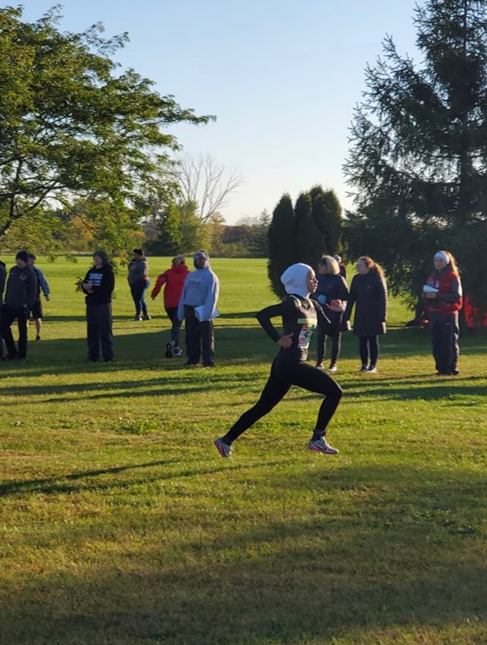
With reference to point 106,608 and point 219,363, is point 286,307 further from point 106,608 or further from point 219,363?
point 219,363

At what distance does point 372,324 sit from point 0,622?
12.9 meters

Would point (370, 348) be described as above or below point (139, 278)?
below

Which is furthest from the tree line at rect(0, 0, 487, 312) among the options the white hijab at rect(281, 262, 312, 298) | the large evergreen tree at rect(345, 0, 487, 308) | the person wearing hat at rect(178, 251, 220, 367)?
the white hijab at rect(281, 262, 312, 298)

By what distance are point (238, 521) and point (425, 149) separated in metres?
22.9

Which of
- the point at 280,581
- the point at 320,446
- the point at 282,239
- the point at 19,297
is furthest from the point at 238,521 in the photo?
the point at 282,239

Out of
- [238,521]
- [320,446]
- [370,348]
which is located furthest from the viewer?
[370,348]

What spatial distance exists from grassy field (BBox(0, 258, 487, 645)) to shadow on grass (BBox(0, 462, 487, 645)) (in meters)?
0.02

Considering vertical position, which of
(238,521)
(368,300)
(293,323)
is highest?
(293,323)

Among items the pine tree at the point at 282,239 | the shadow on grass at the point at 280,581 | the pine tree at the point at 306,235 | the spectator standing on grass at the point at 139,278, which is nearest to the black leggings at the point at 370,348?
the shadow on grass at the point at 280,581

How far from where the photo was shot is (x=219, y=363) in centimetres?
1986

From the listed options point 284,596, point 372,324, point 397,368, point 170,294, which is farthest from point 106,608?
point 170,294

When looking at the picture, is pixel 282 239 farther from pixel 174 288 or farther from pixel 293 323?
pixel 293 323

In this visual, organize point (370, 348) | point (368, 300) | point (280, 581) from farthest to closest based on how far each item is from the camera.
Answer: point (370, 348)
point (368, 300)
point (280, 581)

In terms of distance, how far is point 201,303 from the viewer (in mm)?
18438
